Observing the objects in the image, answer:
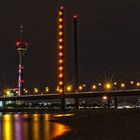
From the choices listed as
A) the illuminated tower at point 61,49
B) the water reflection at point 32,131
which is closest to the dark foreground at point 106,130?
the water reflection at point 32,131

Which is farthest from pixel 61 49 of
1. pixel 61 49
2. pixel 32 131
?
pixel 32 131

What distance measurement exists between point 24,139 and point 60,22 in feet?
219

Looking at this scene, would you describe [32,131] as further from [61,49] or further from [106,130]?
[61,49]

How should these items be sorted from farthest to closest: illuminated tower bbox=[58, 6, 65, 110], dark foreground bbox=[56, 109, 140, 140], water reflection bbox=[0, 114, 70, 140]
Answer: illuminated tower bbox=[58, 6, 65, 110] → water reflection bbox=[0, 114, 70, 140] → dark foreground bbox=[56, 109, 140, 140]

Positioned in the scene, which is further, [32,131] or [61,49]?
[61,49]

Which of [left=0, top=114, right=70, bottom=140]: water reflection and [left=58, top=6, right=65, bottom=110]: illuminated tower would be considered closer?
[left=0, top=114, right=70, bottom=140]: water reflection

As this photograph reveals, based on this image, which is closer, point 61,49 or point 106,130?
point 106,130

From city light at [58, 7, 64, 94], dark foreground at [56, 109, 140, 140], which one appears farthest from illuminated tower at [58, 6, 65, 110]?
dark foreground at [56, 109, 140, 140]

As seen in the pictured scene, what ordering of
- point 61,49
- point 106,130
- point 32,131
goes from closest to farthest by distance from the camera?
point 106,130 < point 32,131 < point 61,49

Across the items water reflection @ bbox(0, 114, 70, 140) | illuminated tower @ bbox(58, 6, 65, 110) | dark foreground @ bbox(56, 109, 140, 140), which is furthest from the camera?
illuminated tower @ bbox(58, 6, 65, 110)

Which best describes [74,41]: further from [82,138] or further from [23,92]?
[82,138]

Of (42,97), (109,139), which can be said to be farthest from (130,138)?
(42,97)

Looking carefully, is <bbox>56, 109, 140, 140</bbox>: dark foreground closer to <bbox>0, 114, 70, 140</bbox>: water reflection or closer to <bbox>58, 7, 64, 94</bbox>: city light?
<bbox>0, 114, 70, 140</bbox>: water reflection

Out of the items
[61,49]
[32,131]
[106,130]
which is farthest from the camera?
[61,49]
